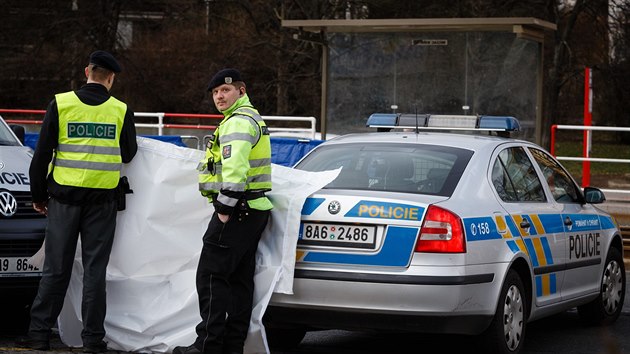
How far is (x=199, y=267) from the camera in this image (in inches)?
266

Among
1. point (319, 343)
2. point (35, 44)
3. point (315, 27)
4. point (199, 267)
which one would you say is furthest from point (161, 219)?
point (35, 44)

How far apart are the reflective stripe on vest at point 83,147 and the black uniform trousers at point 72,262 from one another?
0.57 ft

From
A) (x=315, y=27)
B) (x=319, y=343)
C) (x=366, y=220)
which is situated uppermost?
(x=315, y=27)

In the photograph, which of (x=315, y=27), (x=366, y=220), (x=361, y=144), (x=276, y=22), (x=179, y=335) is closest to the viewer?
(x=366, y=220)

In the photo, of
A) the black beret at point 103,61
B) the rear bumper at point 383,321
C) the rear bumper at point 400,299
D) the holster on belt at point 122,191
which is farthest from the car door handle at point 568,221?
the black beret at point 103,61

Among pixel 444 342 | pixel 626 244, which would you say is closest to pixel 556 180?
pixel 444 342

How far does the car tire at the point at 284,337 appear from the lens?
7672mm

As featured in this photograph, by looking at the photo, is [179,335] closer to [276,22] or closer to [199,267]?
[199,267]

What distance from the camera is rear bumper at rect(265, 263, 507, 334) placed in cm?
644

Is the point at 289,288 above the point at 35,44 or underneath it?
underneath

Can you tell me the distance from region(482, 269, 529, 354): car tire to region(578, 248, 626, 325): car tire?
64.6 inches

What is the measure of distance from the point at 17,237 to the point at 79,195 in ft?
2.42

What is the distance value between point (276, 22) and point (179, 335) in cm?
2584

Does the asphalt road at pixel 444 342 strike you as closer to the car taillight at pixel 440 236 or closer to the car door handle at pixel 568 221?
the car door handle at pixel 568 221
